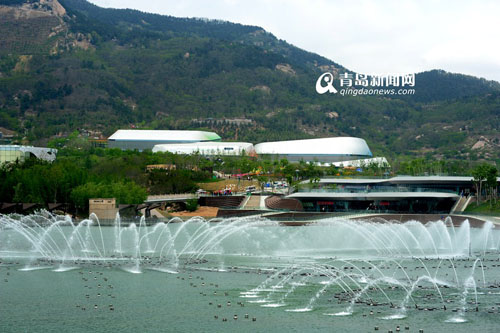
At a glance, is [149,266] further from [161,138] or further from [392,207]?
[161,138]

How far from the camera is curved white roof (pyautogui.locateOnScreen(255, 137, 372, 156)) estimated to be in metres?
176

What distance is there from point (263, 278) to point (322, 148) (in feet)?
450

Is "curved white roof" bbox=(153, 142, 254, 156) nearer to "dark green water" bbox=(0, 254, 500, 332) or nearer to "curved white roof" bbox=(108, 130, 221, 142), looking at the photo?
"curved white roof" bbox=(108, 130, 221, 142)

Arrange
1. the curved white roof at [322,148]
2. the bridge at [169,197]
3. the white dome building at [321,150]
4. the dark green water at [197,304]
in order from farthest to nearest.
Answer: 1. the curved white roof at [322,148]
2. the white dome building at [321,150]
3. the bridge at [169,197]
4. the dark green water at [197,304]

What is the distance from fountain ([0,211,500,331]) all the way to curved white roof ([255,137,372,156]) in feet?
358

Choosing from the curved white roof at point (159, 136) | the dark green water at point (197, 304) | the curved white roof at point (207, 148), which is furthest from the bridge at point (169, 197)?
the curved white roof at point (159, 136)

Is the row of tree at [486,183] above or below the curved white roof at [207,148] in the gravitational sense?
below

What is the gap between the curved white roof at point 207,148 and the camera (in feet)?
560

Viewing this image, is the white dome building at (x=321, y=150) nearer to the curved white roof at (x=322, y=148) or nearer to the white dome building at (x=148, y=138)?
the curved white roof at (x=322, y=148)

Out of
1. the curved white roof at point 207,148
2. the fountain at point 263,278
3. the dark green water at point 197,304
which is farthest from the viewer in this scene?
the curved white roof at point 207,148

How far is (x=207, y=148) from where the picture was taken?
7008 inches

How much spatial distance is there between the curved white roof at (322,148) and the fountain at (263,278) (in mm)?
109070

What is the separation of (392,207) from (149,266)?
5412 centimetres

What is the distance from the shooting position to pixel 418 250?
56.1 metres
